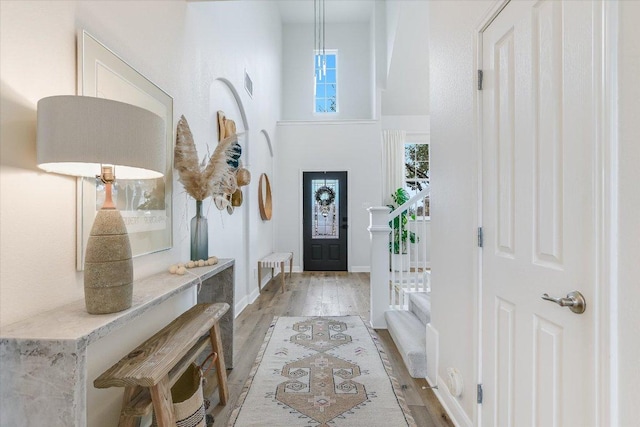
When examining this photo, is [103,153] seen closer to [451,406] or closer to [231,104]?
[451,406]

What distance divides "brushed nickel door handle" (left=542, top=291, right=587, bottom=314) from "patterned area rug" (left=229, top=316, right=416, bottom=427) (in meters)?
1.27

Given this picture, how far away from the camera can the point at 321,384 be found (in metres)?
2.25

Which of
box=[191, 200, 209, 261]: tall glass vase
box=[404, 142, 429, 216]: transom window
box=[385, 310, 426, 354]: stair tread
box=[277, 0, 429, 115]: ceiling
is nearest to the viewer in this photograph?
box=[191, 200, 209, 261]: tall glass vase

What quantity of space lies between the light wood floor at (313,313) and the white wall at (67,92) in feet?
2.27

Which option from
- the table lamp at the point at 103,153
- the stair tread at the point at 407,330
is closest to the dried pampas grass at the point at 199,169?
the table lamp at the point at 103,153

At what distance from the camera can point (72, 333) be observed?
3.20 ft

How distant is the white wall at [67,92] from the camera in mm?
1085

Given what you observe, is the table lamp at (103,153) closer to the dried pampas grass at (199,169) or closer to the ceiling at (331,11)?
the dried pampas grass at (199,169)

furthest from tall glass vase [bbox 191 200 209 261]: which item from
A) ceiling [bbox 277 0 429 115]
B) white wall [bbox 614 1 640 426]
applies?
ceiling [bbox 277 0 429 115]

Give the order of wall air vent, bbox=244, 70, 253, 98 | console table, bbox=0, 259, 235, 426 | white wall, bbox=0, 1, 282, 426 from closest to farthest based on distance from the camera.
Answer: console table, bbox=0, 259, 235, 426
white wall, bbox=0, 1, 282, 426
wall air vent, bbox=244, 70, 253, 98

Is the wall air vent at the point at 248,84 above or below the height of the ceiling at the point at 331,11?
below

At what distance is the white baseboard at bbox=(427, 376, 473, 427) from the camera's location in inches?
67.9

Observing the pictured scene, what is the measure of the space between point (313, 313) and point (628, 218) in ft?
11.1

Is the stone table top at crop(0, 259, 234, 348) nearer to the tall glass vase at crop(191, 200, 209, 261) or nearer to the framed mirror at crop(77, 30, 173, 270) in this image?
the framed mirror at crop(77, 30, 173, 270)
